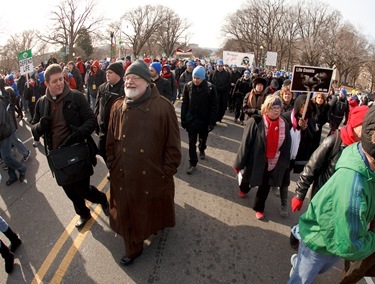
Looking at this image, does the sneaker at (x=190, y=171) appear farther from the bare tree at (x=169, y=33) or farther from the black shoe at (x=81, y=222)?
the bare tree at (x=169, y=33)

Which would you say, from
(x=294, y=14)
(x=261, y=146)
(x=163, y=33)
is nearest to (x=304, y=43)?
(x=294, y=14)

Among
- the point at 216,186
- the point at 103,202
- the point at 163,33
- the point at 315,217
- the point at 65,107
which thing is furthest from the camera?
the point at 163,33

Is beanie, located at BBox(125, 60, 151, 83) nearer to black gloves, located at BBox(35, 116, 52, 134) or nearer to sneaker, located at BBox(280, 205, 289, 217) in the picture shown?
black gloves, located at BBox(35, 116, 52, 134)

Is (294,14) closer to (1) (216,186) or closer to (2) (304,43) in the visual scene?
(2) (304,43)

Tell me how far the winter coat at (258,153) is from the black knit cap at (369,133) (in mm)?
1997

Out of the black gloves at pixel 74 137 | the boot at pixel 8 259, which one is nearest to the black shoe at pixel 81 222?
the boot at pixel 8 259

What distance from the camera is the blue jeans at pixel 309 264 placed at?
2055mm

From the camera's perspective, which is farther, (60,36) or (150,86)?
(60,36)

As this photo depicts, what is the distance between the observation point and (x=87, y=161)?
321cm

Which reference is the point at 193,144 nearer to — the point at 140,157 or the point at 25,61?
the point at 140,157

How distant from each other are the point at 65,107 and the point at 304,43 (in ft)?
160

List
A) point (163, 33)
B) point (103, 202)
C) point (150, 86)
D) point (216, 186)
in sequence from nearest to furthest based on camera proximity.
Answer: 1. point (150, 86)
2. point (103, 202)
3. point (216, 186)
4. point (163, 33)

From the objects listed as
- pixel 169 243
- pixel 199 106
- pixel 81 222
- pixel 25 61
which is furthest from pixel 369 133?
pixel 25 61

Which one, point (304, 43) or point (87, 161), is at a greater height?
point (304, 43)
